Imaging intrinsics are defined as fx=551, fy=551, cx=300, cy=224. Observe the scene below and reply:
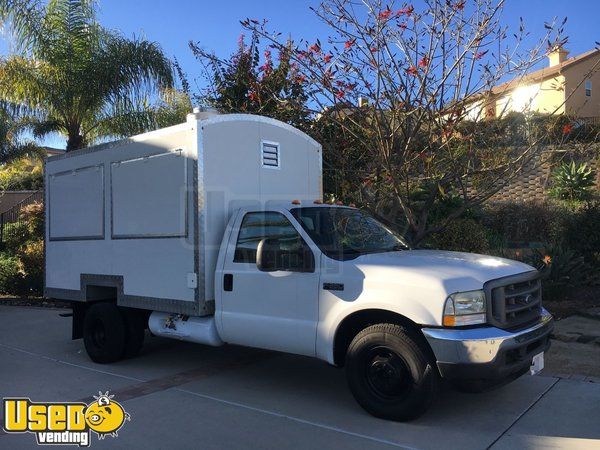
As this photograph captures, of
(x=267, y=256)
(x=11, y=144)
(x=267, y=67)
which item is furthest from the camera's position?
(x=11, y=144)

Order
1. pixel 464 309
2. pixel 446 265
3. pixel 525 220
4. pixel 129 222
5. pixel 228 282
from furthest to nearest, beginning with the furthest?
pixel 525 220
pixel 129 222
pixel 228 282
pixel 446 265
pixel 464 309

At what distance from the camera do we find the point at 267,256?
5.34m

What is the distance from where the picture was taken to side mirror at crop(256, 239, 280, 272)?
5262 millimetres

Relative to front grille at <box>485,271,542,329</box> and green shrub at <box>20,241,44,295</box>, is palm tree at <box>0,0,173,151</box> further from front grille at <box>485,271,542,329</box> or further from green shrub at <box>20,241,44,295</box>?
front grille at <box>485,271,542,329</box>

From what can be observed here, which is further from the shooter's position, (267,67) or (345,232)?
(267,67)

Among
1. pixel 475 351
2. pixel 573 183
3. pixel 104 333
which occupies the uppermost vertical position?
pixel 573 183

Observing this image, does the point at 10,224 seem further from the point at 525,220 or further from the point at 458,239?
the point at 525,220

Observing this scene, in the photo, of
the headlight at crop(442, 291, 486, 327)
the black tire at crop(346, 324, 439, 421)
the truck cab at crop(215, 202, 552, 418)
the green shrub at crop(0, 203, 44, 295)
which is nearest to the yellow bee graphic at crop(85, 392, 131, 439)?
the truck cab at crop(215, 202, 552, 418)

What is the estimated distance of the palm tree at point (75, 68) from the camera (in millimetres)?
13109

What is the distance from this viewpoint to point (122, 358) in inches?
279

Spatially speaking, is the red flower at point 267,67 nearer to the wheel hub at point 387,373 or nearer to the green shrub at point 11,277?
the wheel hub at point 387,373

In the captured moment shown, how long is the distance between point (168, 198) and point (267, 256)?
62.0 inches

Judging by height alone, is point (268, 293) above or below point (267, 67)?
below

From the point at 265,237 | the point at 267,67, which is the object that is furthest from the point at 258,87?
the point at 265,237
